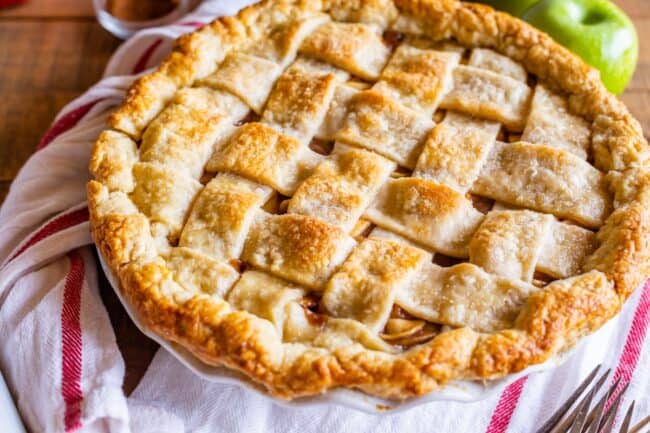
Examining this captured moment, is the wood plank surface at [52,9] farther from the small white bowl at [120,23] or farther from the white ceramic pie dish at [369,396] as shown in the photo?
the white ceramic pie dish at [369,396]

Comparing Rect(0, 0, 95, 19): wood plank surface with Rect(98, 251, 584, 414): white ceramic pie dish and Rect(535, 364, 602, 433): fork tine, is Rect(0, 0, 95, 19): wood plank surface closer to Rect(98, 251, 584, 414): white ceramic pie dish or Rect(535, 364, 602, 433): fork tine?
Rect(98, 251, 584, 414): white ceramic pie dish

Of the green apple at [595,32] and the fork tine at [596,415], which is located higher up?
the green apple at [595,32]

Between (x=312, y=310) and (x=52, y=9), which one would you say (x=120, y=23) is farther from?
(x=312, y=310)

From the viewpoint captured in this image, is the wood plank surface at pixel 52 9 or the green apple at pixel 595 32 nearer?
the green apple at pixel 595 32

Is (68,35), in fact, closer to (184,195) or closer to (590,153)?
(184,195)

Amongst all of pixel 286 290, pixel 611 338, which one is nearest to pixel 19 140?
pixel 286 290

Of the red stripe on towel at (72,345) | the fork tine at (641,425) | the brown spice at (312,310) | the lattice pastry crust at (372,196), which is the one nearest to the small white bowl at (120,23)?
the lattice pastry crust at (372,196)

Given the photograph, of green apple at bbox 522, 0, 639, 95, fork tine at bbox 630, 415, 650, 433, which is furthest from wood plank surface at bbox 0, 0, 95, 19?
fork tine at bbox 630, 415, 650, 433
